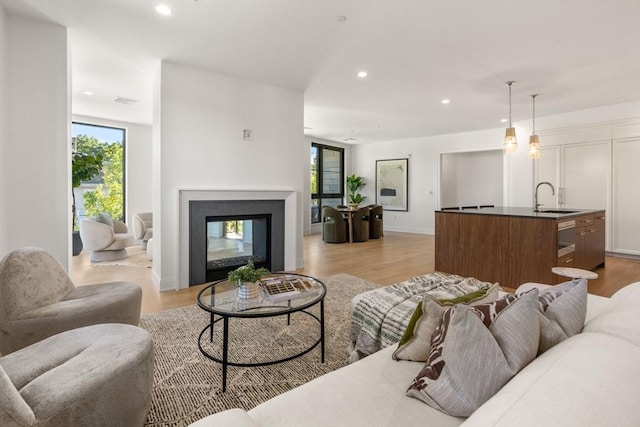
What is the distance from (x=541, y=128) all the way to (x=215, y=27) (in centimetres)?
646

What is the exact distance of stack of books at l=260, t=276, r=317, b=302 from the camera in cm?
213

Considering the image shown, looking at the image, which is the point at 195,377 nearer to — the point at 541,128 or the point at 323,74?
the point at 323,74

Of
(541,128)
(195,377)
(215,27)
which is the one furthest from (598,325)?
(541,128)

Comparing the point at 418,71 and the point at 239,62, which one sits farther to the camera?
the point at 418,71

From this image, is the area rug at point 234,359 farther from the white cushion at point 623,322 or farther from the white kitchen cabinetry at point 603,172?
the white kitchen cabinetry at point 603,172

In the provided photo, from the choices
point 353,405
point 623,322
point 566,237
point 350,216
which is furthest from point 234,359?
point 350,216

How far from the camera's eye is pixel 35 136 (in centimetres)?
287

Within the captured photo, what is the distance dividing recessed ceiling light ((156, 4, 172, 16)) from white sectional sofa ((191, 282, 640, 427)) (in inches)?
120

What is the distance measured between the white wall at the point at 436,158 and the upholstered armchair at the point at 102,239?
22.6 feet

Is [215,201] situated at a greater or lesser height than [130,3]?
lesser

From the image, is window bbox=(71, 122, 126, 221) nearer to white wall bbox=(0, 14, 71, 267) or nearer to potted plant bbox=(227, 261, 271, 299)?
white wall bbox=(0, 14, 71, 267)

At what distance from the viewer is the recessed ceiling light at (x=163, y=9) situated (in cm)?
265

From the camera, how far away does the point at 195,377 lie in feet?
6.48

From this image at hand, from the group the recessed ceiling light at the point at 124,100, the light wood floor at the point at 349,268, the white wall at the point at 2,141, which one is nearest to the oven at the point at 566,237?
the light wood floor at the point at 349,268
